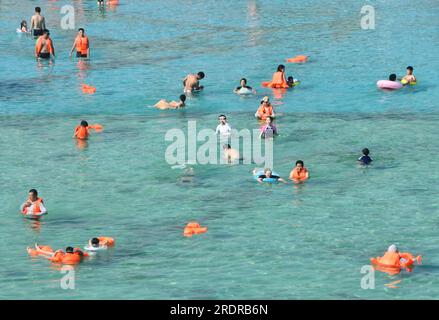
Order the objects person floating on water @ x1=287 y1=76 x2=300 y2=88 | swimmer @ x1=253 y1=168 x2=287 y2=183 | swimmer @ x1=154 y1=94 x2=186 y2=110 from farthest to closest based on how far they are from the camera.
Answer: person floating on water @ x1=287 y1=76 x2=300 y2=88 < swimmer @ x1=154 y1=94 x2=186 y2=110 < swimmer @ x1=253 y1=168 x2=287 y2=183

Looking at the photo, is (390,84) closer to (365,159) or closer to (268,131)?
(268,131)

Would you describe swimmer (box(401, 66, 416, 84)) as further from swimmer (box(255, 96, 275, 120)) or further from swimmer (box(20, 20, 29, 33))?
swimmer (box(20, 20, 29, 33))

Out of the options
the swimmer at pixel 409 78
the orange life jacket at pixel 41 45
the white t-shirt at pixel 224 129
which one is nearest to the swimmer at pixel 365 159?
the white t-shirt at pixel 224 129

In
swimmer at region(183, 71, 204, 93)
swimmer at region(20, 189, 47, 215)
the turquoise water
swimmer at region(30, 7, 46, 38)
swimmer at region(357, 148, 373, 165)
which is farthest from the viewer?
swimmer at region(30, 7, 46, 38)

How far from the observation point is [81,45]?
7212 centimetres

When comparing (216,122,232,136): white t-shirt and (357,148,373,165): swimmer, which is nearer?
(357,148,373,165): swimmer

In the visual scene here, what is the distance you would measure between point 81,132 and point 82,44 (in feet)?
58.5

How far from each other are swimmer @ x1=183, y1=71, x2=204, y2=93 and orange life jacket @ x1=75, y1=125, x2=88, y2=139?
10.0 meters

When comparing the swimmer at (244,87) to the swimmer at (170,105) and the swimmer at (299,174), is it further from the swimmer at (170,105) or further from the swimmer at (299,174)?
the swimmer at (299,174)

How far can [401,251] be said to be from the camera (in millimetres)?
41688

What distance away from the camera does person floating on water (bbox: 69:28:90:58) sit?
71.8 metres

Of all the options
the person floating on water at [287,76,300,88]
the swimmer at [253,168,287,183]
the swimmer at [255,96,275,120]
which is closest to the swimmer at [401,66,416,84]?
the person floating on water at [287,76,300,88]

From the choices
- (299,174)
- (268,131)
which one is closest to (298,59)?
(268,131)
